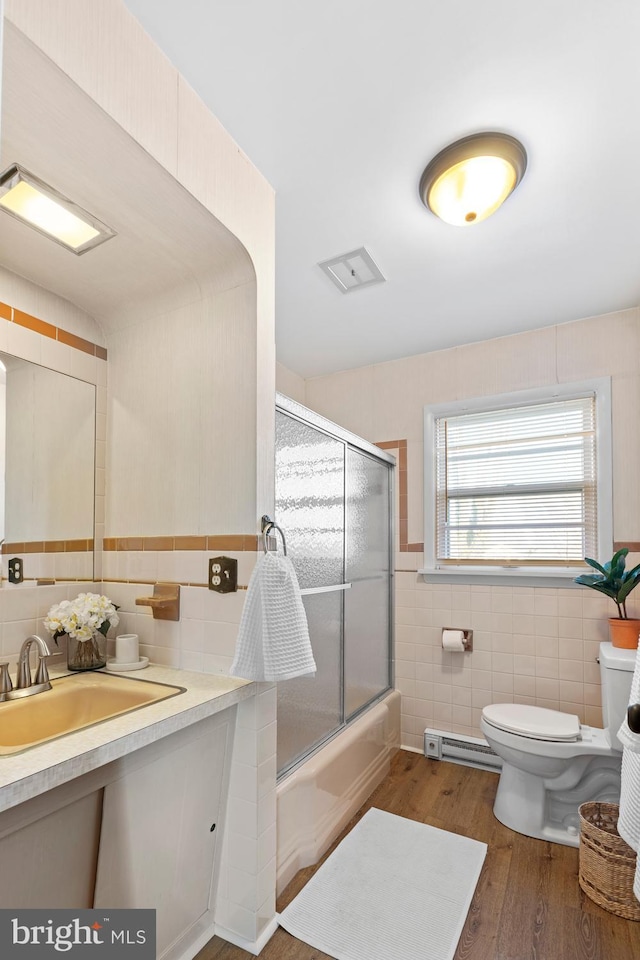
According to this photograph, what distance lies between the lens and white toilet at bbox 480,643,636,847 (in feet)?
6.86

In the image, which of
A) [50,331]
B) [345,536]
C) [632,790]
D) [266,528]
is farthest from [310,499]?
[632,790]

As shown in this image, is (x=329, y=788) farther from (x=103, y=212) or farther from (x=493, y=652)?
(x=103, y=212)

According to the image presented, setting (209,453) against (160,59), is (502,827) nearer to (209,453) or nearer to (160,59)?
(209,453)

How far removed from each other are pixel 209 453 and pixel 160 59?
3.45 feet

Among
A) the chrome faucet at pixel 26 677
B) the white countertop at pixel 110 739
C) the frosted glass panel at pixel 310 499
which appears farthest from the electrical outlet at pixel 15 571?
the frosted glass panel at pixel 310 499

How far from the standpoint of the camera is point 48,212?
1.44 meters

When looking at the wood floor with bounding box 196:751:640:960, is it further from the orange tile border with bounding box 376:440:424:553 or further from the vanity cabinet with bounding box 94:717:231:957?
the orange tile border with bounding box 376:440:424:553

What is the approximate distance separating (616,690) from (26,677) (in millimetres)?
2189

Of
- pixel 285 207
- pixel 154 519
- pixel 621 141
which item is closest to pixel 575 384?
pixel 621 141

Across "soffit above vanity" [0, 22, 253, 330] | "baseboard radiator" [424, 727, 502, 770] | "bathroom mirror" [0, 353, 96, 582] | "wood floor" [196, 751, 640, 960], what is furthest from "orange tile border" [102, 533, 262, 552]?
"baseboard radiator" [424, 727, 502, 770]

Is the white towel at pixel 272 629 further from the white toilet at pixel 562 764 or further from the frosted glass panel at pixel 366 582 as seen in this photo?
the white toilet at pixel 562 764

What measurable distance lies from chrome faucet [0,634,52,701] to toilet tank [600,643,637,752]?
2.12 meters

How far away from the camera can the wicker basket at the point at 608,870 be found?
1683 millimetres

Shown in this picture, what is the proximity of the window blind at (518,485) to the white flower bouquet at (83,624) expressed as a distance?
187 centimetres
